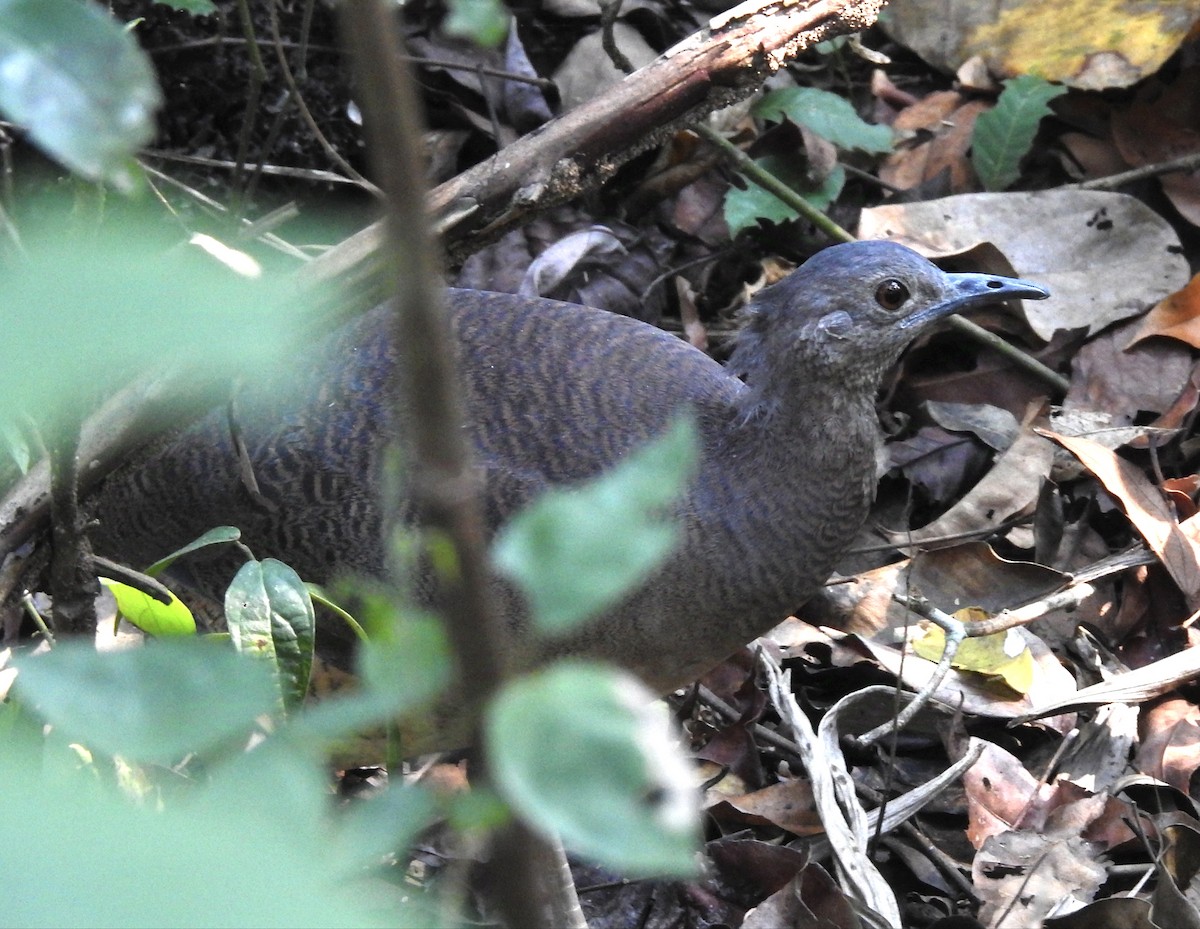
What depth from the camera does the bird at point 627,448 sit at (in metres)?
3.18

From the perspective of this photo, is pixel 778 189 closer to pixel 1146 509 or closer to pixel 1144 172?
pixel 1144 172

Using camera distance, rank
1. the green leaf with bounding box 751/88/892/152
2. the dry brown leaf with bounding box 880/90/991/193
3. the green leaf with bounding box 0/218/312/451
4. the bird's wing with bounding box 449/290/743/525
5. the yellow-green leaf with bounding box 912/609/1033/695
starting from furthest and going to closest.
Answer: the dry brown leaf with bounding box 880/90/991/193, the green leaf with bounding box 751/88/892/152, the yellow-green leaf with bounding box 912/609/1033/695, the bird's wing with bounding box 449/290/743/525, the green leaf with bounding box 0/218/312/451

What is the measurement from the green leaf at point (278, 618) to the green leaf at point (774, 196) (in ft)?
9.00

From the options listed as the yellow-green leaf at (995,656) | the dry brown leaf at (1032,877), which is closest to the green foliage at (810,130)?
the yellow-green leaf at (995,656)

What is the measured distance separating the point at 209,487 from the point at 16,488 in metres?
0.60

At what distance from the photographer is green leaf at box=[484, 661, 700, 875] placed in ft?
2.07

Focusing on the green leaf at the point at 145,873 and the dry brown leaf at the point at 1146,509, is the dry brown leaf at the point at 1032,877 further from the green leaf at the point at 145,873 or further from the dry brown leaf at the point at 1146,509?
the green leaf at the point at 145,873

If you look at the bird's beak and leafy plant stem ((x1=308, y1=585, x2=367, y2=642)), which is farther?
the bird's beak

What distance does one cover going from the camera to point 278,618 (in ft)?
6.95

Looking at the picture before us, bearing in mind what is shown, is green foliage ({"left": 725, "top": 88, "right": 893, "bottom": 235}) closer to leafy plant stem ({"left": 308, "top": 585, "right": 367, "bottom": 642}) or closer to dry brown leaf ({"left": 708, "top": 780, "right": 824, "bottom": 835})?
dry brown leaf ({"left": 708, "top": 780, "right": 824, "bottom": 835})

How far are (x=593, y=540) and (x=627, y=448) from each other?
2.49m

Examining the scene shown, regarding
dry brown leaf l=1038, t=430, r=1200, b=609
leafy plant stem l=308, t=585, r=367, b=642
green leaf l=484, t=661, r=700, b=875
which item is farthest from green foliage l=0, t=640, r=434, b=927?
dry brown leaf l=1038, t=430, r=1200, b=609

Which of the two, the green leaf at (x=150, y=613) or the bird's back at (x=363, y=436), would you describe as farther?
the bird's back at (x=363, y=436)

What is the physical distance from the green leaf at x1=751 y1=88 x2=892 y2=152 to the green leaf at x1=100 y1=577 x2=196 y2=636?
3.16m
